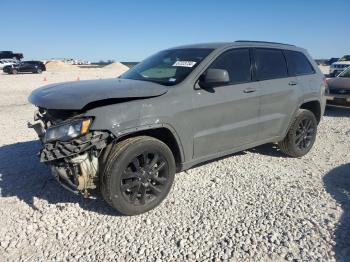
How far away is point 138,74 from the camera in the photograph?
4.68 m

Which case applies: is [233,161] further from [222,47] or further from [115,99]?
[115,99]

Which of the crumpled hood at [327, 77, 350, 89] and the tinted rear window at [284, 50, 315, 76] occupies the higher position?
the tinted rear window at [284, 50, 315, 76]

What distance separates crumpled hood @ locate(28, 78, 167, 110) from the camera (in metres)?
3.22

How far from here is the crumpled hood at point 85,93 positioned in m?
3.22

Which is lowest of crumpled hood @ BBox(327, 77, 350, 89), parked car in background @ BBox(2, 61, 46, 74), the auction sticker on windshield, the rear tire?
parked car in background @ BBox(2, 61, 46, 74)

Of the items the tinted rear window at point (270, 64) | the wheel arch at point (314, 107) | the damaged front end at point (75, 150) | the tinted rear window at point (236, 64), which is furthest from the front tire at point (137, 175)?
the wheel arch at point (314, 107)

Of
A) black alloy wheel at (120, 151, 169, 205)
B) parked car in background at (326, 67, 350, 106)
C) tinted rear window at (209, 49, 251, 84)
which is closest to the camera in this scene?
black alloy wheel at (120, 151, 169, 205)

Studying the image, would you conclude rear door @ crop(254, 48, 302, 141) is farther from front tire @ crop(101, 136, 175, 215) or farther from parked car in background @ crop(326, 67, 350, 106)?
parked car in background @ crop(326, 67, 350, 106)

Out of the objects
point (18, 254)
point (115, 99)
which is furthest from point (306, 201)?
point (18, 254)

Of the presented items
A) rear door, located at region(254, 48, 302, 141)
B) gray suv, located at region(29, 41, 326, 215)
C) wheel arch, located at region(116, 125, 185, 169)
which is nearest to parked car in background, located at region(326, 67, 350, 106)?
gray suv, located at region(29, 41, 326, 215)

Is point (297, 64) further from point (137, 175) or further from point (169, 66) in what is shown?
point (137, 175)

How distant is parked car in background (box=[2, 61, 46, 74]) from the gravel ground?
3380cm

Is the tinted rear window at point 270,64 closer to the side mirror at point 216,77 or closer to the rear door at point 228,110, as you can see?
the rear door at point 228,110

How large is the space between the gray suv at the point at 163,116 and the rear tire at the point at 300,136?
3 centimetres
